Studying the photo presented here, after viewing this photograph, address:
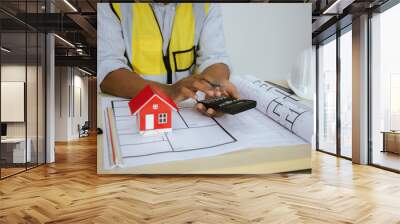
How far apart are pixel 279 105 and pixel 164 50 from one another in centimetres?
221

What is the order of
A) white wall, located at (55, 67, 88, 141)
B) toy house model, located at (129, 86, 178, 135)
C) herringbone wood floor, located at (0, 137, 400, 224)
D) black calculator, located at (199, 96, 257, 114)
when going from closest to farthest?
herringbone wood floor, located at (0, 137, 400, 224)
toy house model, located at (129, 86, 178, 135)
black calculator, located at (199, 96, 257, 114)
white wall, located at (55, 67, 88, 141)

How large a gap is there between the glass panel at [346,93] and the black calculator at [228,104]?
9.78 ft

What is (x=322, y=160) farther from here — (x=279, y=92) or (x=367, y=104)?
(x=279, y=92)

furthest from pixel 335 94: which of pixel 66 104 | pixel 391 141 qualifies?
pixel 66 104

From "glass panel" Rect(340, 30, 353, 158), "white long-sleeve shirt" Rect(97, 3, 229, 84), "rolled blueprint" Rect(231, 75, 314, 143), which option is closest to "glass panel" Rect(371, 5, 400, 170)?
"glass panel" Rect(340, 30, 353, 158)

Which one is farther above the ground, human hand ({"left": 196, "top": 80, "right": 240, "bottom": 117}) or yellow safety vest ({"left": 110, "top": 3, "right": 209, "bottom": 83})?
yellow safety vest ({"left": 110, "top": 3, "right": 209, "bottom": 83})

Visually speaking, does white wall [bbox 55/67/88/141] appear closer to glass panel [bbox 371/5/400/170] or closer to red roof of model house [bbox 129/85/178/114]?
red roof of model house [bbox 129/85/178/114]

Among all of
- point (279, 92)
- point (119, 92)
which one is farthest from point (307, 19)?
point (119, 92)

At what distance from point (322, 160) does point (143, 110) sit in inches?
174

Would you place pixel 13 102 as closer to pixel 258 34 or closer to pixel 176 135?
pixel 176 135

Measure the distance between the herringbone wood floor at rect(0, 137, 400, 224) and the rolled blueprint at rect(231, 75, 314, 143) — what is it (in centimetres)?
85

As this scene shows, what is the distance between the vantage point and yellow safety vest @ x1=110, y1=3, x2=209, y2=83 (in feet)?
21.1

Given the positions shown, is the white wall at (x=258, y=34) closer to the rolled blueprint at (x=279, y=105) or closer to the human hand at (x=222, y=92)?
the rolled blueprint at (x=279, y=105)

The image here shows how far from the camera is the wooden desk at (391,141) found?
6.75 meters
